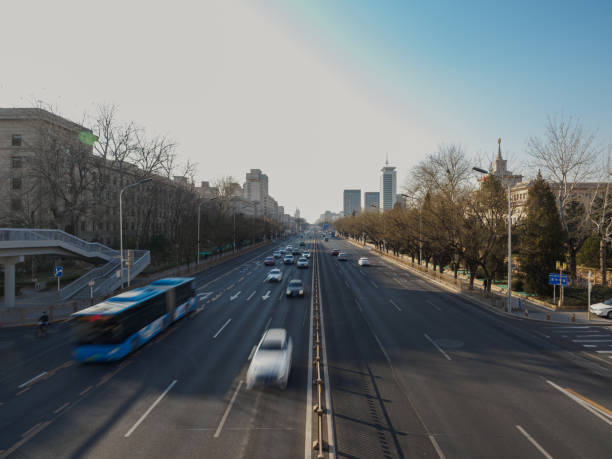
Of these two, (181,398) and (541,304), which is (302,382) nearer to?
(181,398)

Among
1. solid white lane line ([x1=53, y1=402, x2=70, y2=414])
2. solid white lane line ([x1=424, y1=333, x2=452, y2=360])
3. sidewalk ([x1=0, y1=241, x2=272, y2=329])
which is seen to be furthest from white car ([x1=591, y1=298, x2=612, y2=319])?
sidewalk ([x1=0, y1=241, x2=272, y2=329])

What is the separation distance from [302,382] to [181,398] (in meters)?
4.14

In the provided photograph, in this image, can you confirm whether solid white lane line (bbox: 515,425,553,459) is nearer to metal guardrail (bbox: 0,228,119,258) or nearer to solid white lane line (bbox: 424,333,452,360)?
solid white lane line (bbox: 424,333,452,360)

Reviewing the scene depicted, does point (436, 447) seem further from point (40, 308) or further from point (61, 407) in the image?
point (40, 308)

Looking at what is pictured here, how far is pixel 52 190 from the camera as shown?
36.1m

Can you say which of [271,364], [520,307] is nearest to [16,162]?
[271,364]

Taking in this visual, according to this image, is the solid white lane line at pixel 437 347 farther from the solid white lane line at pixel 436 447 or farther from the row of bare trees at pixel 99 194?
the row of bare trees at pixel 99 194

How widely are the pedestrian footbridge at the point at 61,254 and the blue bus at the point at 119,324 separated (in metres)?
12.7

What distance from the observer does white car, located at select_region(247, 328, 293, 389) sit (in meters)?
10.7

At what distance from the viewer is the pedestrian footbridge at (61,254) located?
74.1 ft

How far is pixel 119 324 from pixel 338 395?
9355 millimetres

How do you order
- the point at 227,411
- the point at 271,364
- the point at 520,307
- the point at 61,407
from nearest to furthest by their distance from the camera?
the point at 227,411, the point at 61,407, the point at 271,364, the point at 520,307

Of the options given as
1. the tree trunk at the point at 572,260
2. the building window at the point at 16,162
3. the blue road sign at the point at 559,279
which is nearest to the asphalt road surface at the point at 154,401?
the blue road sign at the point at 559,279

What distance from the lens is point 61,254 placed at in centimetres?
2786
